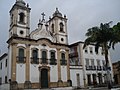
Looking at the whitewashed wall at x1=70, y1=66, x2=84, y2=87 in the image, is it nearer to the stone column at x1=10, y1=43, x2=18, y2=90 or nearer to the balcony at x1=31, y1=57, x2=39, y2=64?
the balcony at x1=31, y1=57, x2=39, y2=64

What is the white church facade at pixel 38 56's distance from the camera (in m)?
28.1

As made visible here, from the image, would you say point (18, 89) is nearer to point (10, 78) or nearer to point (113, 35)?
point (10, 78)

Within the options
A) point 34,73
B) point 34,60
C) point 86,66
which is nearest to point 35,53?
point 34,60

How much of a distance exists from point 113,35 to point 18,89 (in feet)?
54.5

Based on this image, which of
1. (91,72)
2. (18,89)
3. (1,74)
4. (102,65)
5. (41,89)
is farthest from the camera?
(102,65)

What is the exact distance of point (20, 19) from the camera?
31125 mm

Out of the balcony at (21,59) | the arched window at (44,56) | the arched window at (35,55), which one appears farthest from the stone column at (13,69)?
the arched window at (44,56)

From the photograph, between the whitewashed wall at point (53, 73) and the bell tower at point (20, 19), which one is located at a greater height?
the bell tower at point (20, 19)

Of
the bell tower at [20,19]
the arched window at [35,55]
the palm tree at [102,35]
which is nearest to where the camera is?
the palm tree at [102,35]

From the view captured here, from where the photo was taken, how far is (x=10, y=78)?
27188 mm

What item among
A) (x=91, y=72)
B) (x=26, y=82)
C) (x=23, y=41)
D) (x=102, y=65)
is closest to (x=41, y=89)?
(x=26, y=82)

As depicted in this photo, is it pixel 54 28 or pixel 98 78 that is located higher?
pixel 54 28

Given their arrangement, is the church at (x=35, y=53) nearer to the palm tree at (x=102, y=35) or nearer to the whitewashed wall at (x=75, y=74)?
the whitewashed wall at (x=75, y=74)

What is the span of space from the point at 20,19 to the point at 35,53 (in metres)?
6.55
